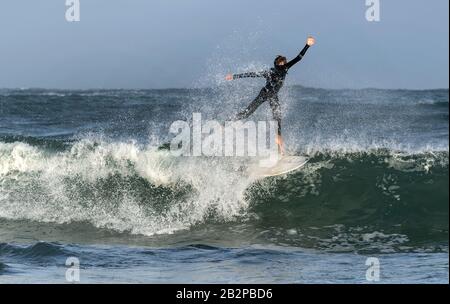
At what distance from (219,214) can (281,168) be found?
1588mm

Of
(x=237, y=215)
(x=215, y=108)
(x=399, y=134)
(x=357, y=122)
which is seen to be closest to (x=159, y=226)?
(x=237, y=215)

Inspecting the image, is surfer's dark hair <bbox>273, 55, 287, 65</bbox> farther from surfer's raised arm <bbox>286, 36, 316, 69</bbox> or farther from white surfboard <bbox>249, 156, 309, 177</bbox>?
white surfboard <bbox>249, 156, 309, 177</bbox>

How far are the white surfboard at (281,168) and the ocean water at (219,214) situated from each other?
0.80 feet

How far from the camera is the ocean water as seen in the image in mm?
8555

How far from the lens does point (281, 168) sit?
12.6 meters

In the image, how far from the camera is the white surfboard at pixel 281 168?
12.6 metres

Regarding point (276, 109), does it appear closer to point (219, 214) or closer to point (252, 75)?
point (252, 75)

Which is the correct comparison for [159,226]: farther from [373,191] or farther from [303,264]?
[373,191]

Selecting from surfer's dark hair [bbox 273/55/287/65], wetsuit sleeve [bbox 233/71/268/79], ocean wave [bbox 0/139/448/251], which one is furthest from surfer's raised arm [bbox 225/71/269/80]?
ocean wave [bbox 0/139/448/251]

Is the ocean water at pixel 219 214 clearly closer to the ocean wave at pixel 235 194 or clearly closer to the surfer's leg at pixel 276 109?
the ocean wave at pixel 235 194

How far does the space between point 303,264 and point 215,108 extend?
951 cm

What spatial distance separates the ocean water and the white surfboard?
9.7 inches

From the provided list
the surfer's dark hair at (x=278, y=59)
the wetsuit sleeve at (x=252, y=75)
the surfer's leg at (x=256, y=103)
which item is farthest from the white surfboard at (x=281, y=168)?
the surfer's dark hair at (x=278, y=59)
